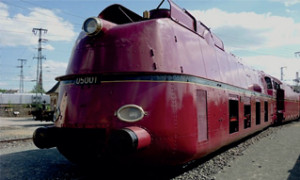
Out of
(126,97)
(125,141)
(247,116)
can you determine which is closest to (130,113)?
(126,97)

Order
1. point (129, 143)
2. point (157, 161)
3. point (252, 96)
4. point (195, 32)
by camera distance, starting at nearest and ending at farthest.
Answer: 1. point (129, 143)
2. point (157, 161)
3. point (195, 32)
4. point (252, 96)

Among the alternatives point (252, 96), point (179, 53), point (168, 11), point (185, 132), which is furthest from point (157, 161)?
point (252, 96)

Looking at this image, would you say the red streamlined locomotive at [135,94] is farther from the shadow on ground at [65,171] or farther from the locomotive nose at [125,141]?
the shadow on ground at [65,171]

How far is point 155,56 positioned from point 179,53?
1.71 ft

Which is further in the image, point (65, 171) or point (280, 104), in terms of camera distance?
point (280, 104)

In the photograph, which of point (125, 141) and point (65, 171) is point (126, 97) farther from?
point (65, 171)

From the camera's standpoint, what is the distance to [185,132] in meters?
4.64

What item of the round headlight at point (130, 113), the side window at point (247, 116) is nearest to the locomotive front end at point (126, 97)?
the round headlight at point (130, 113)

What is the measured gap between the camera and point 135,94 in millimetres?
4348

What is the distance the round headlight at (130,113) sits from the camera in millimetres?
4285

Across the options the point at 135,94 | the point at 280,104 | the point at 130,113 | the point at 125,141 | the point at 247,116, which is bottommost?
the point at 125,141

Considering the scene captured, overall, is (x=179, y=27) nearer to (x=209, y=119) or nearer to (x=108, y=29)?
(x=108, y=29)

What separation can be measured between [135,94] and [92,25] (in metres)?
1.47

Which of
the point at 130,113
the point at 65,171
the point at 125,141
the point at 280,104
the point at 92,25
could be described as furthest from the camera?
the point at 280,104
